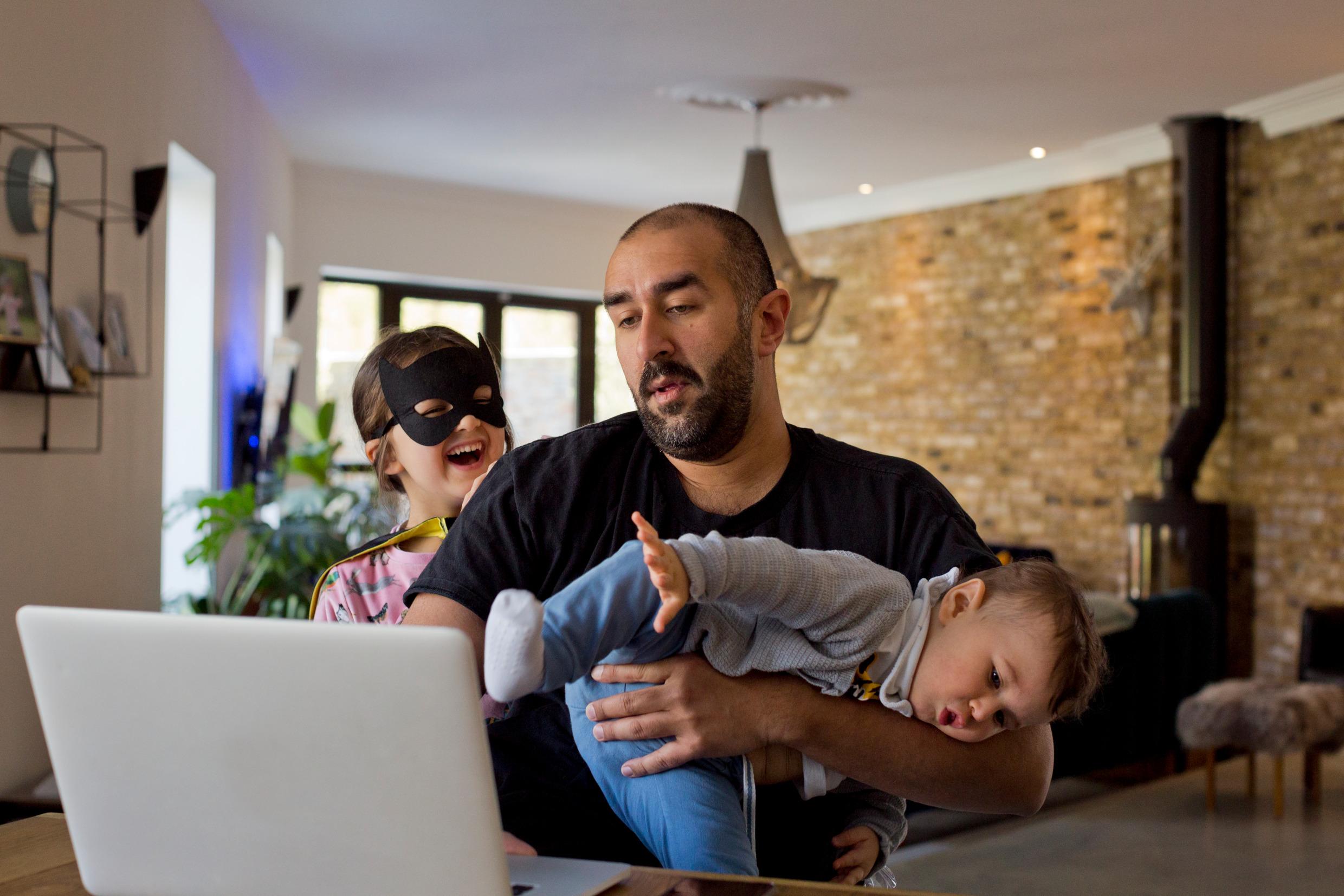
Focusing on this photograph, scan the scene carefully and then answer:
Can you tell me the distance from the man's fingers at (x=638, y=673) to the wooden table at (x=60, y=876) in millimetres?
244

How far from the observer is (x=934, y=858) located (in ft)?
13.3

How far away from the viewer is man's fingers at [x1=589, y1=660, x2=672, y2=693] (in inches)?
52.8

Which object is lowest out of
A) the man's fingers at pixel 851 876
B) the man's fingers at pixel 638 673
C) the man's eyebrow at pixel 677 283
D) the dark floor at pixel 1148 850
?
the dark floor at pixel 1148 850

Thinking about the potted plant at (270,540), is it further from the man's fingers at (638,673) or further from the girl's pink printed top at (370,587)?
the man's fingers at (638,673)

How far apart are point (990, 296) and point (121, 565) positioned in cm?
581

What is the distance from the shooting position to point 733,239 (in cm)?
161

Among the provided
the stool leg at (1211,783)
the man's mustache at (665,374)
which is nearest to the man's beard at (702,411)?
the man's mustache at (665,374)

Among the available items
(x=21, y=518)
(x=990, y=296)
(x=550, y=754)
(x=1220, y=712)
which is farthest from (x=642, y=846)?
(x=990, y=296)

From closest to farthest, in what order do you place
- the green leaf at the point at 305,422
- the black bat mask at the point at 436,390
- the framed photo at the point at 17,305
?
the black bat mask at the point at 436,390 → the framed photo at the point at 17,305 → the green leaf at the point at 305,422

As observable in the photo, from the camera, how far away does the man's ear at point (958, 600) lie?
4.54 feet

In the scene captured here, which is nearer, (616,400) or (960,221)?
(960,221)

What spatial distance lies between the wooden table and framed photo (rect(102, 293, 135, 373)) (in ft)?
7.70

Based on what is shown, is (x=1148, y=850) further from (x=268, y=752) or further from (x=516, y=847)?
(x=268, y=752)

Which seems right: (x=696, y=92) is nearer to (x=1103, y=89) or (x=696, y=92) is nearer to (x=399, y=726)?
(x=1103, y=89)
